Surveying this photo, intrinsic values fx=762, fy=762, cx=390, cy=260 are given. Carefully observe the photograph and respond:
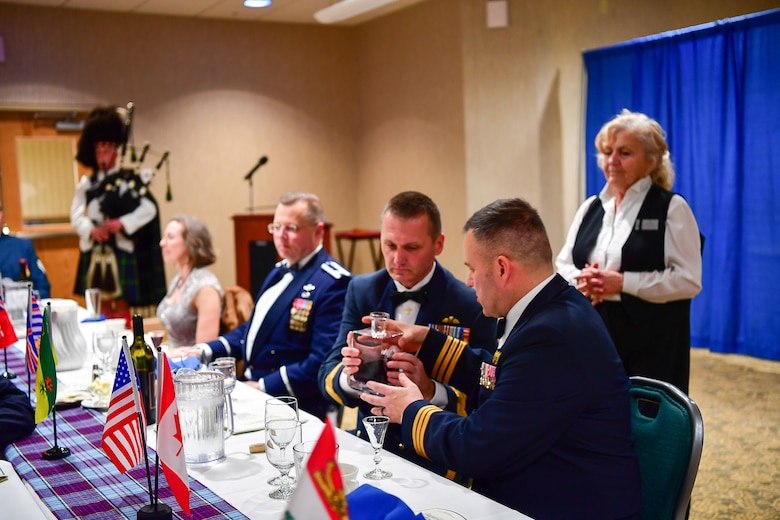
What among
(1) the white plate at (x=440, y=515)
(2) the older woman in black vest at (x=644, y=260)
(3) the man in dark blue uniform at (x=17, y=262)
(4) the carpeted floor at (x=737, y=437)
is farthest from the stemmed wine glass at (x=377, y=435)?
(3) the man in dark blue uniform at (x=17, y=262)

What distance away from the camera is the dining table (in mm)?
1587

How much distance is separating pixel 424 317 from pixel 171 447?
4.17 feet

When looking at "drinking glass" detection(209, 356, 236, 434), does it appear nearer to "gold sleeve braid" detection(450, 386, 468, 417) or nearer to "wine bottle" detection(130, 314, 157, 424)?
"wine bottle" detection(130, 314, 157, 424)

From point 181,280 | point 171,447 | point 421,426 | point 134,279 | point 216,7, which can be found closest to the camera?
point 171,447

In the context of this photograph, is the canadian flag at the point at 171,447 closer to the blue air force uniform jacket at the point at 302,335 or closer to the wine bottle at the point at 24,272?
the blue air force uniform jacket at the point at 302,335

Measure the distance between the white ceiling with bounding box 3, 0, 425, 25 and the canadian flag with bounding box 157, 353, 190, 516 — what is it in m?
6.26

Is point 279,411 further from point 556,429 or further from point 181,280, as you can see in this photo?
point 181,280

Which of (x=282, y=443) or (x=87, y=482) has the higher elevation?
(x=282, y=443)

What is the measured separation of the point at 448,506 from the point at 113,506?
712mm

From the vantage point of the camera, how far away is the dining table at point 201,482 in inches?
62.5

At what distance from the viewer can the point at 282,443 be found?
162 cm

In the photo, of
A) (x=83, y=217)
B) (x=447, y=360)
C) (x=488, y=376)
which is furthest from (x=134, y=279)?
(x=488, y=376)

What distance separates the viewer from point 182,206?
826 centimetres

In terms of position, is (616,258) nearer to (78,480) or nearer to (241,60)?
(78,480)
